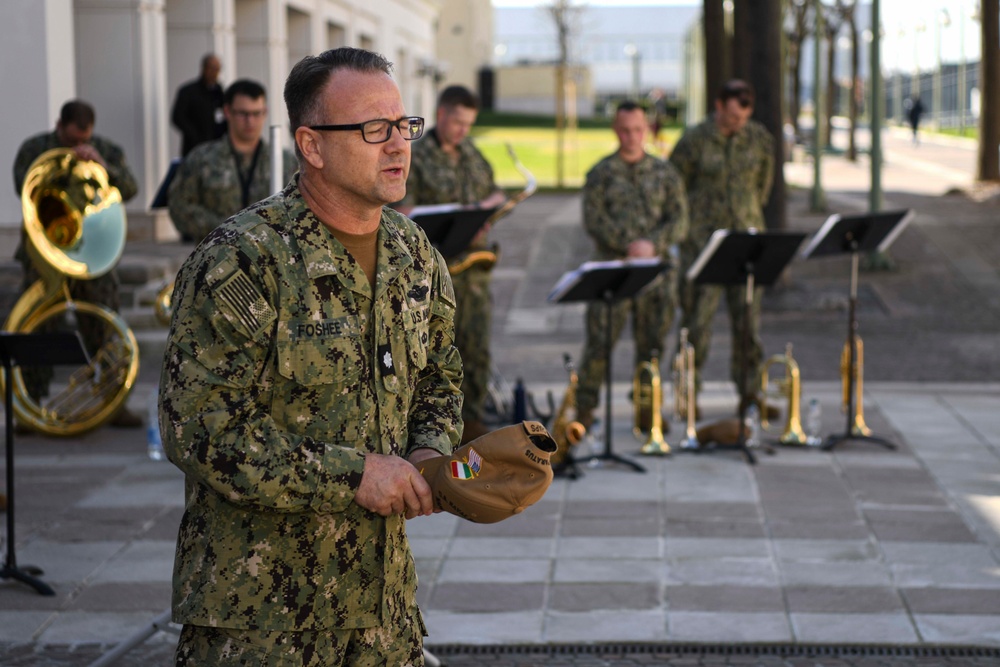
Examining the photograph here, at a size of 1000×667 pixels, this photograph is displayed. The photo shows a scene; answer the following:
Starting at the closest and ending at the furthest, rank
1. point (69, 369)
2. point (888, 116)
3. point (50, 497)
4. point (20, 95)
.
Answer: point (50, 497) → point (69, 369) → point (20, 95) → point (888, 116)

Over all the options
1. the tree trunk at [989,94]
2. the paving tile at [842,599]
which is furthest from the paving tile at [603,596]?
the tree trunk at [989,94]

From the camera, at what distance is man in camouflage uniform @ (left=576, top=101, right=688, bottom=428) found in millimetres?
9547

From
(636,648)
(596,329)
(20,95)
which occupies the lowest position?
(636,648)

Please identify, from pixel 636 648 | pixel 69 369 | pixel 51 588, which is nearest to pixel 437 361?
Answer: pixel 636 648

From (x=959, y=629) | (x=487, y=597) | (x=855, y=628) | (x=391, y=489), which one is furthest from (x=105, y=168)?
(x=391, y=489)

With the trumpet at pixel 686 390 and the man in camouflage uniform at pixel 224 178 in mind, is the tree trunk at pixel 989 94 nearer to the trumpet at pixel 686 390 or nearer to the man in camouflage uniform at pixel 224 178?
the trumpet at pixel 686 390

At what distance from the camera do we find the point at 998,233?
861 inches

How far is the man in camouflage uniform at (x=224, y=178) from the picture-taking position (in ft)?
27.3

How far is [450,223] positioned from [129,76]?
33.5 ft

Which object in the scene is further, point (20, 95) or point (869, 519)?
point (20, 95)

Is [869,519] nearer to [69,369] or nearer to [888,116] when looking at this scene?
[69,369]

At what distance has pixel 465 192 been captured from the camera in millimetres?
9422

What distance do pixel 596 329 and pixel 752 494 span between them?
187 cm

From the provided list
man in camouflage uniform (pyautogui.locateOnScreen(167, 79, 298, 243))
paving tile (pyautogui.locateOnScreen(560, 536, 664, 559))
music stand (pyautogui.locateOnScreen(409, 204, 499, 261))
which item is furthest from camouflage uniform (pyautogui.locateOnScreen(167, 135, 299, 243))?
paving tile (pyautogui.locateOnScreen(560, 536, 664, 559))
